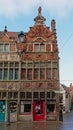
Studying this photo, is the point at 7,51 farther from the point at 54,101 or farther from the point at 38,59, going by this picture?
the point at 54,101

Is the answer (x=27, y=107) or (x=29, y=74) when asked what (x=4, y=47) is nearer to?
(x=29, y=74)

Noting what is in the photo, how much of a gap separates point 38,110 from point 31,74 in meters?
4.15

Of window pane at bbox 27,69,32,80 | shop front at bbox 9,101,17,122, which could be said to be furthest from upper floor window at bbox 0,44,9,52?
shop front at bbox 9,101,17,122

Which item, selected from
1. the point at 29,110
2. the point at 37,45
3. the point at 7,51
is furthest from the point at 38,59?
the point at 29,110

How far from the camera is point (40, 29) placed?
3344 cm

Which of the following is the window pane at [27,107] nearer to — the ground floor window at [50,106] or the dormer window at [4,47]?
the ground floor window at [50,106]

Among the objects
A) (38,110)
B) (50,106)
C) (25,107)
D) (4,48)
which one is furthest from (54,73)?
(4,48)

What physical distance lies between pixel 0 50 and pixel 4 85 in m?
4.17

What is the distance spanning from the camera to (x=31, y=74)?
106ft

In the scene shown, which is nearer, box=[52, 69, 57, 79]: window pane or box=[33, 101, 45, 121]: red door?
box=[33, 101, 45, 121]: red door

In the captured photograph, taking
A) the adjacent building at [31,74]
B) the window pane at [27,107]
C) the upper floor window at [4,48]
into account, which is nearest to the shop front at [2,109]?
the adjacent building at [31,74]

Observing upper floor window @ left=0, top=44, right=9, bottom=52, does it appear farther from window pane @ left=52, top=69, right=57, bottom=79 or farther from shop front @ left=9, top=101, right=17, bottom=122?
shop front @ left=9, top=101, right=17, bottom=122

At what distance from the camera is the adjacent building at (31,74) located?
31.4m

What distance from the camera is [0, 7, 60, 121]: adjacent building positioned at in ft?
103
